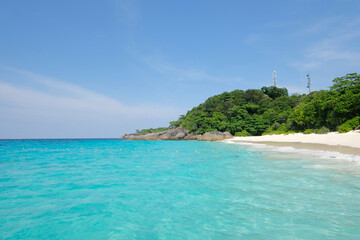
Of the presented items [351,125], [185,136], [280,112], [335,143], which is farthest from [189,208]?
[185,136]

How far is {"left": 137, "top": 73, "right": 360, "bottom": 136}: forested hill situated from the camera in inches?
1319

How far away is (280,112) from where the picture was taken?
6769 cm

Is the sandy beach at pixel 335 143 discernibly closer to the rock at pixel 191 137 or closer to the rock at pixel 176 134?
the rock at pixel 191 137

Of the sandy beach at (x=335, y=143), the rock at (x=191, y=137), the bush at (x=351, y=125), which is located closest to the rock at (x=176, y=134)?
the rock at (x=191, y=137)

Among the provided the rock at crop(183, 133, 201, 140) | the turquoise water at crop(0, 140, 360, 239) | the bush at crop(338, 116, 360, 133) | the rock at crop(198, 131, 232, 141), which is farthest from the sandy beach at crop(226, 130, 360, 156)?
the rock at crop(183, 133, 201, 140)

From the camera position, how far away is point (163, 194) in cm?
693

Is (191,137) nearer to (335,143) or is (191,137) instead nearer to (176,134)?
(176,134)

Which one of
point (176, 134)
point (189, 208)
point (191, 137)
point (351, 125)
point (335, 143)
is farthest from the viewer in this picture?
point (176, 134)

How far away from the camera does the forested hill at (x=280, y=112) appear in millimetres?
33500

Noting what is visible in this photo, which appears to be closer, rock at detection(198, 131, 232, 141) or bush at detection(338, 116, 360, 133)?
bush at detection(338, 116, 360, 133)

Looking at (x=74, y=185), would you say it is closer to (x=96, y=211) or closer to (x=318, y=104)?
(x=96, y=211)

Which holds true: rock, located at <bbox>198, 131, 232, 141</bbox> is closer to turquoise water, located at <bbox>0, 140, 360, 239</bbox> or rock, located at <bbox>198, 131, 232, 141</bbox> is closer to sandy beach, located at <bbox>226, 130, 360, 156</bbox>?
sandy beach, located at <bbox>226, 130, 360, 156</bbox>

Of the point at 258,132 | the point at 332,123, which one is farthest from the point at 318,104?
the point at 258,132

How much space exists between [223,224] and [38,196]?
6360 mm
